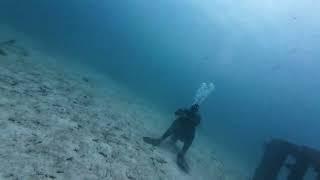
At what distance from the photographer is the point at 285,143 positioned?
11.2 m

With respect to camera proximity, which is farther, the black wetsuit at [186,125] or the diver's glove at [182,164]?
the black wetsuit at [186,125]

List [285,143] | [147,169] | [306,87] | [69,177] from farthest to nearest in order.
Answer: [306,87] < [285,143] < [147,169] < [69,177]

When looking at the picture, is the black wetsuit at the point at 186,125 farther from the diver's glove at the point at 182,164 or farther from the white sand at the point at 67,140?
the white sand at the point at 67,140

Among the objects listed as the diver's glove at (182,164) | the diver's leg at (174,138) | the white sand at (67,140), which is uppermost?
the diver's leg at (174,138)

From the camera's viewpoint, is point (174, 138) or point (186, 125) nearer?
point (186, 125)

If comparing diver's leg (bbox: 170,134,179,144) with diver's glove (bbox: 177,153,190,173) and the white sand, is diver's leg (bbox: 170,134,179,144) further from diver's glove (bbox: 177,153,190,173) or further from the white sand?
diver's glove (bbox: 177,153,190,173)

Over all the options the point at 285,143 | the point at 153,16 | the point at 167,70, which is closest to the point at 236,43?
the point at 167,70

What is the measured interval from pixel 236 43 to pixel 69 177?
101085 millimetres

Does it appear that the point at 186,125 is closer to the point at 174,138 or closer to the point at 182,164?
the point at 174,138

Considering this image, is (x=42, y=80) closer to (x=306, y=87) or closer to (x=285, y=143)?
(x=285, y=143)

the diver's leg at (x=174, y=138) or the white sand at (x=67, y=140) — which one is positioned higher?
the diver's leg at (x=174, y=138)

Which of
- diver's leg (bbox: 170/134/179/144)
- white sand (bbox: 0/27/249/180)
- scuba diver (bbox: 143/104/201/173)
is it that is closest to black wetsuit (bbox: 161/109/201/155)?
scuba diver (bbox: 143/104/201/173)

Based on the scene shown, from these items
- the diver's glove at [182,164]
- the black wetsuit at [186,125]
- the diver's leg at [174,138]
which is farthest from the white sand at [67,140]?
the black wetsuit at [186,125]

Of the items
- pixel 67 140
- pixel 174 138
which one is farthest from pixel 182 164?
pixel 67 140
